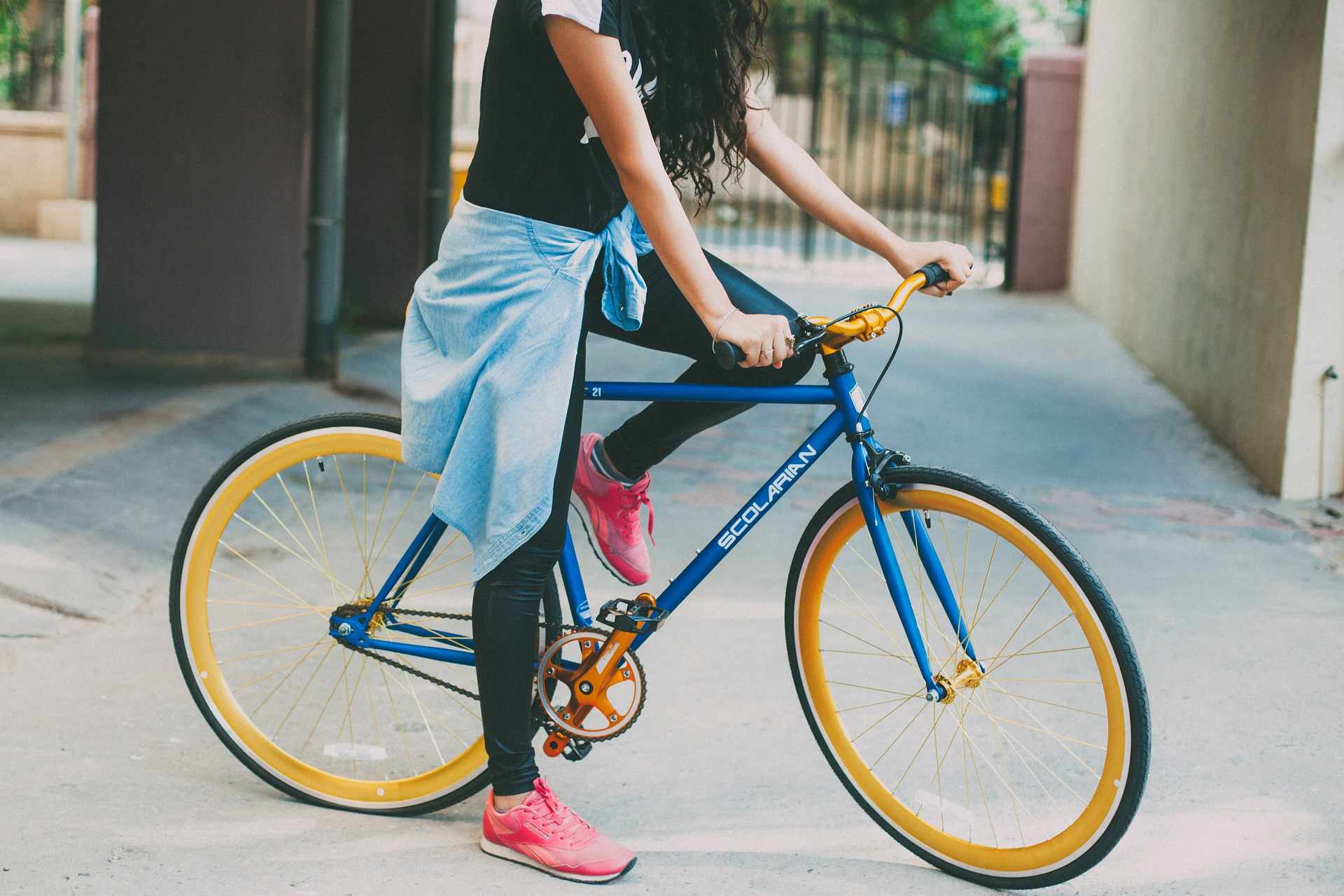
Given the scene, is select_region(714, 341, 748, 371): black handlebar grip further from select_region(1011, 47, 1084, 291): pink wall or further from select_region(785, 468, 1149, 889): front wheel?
select_region(1011, 47, 1084, 291): pink wall

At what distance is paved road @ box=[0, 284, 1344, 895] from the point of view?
9.78ft

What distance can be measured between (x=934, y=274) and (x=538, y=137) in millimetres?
761

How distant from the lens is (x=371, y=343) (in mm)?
9609

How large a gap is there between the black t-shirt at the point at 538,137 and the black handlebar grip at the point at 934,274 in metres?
0.58

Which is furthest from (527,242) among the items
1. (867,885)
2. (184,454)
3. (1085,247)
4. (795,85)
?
(795,85)

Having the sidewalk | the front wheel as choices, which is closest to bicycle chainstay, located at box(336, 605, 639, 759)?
the front wheel

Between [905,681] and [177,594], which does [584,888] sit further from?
[905,681]

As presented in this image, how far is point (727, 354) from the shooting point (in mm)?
Result: 2594

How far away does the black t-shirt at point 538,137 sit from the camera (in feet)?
8.90

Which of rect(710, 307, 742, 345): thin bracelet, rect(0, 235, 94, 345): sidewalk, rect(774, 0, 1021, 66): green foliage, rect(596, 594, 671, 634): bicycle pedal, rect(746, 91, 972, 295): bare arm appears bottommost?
rect(0, 235, 94, 345): sidewalk

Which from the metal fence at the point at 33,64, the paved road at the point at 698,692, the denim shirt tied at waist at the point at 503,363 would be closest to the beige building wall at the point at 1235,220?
the paved road at the point at 698,692

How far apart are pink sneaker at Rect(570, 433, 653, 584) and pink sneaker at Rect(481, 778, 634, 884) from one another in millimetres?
473

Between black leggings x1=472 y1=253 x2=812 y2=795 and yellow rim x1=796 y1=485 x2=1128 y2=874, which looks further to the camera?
black leggings x1=472 y1=253 x2=812 y2=795

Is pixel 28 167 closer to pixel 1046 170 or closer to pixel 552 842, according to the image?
pixel 1046 170
